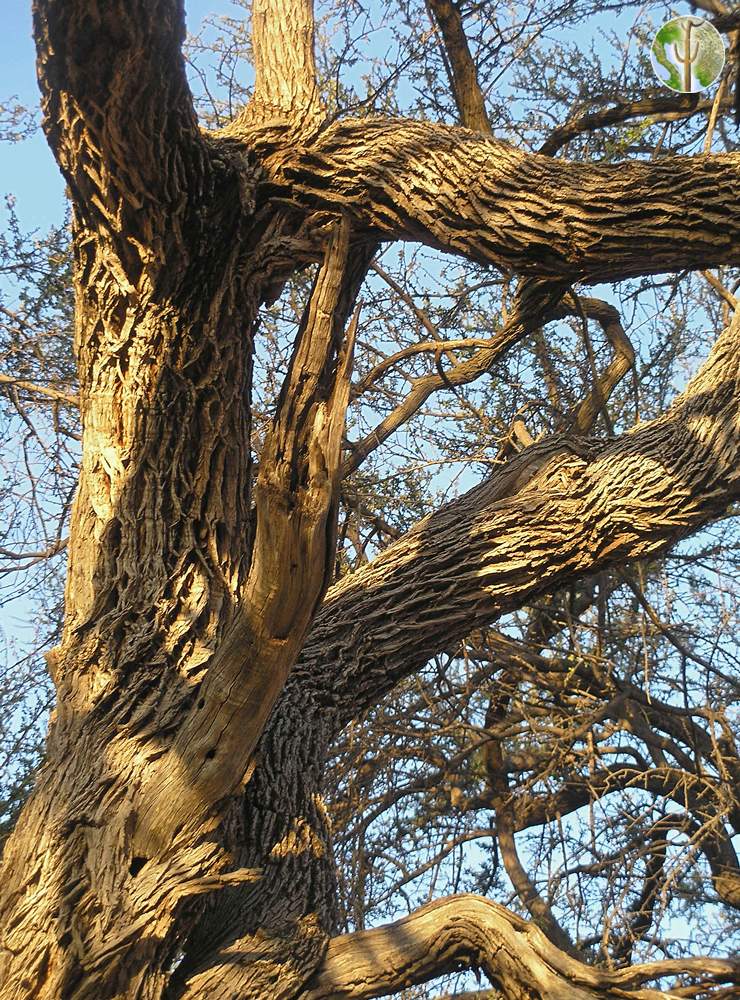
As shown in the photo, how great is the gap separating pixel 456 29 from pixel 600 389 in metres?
1.85

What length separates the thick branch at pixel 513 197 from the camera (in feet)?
9.46

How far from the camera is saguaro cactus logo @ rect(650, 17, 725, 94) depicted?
3.39 metres

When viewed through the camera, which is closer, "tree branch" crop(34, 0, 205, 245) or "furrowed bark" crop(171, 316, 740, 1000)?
"tree branch" crop(34, 0, 205, 245)

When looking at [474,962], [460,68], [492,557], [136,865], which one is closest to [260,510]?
[136,865]

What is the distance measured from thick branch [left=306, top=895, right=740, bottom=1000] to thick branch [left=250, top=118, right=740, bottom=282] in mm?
1898

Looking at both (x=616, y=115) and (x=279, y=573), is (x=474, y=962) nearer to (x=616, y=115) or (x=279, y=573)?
(x=279, y=573)

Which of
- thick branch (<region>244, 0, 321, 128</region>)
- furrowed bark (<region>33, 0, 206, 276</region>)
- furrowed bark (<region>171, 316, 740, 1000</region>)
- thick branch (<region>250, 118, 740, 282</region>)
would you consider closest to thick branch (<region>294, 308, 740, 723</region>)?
furrowed bark (<region>171, 316, 740, 1000</region>)

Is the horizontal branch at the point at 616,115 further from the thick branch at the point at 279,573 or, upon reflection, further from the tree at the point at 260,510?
the thick branch at the point at 279,573

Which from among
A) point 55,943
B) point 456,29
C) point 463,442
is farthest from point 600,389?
point 55,943

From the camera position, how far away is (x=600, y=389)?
5246 mm

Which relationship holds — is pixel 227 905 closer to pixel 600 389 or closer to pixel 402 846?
pixel 402 846

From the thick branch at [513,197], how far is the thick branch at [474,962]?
6.23 ft

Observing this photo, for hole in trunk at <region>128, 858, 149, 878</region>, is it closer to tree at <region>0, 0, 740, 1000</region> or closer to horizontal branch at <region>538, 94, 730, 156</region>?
tree at <region>0, 0, 740, 1000</region>

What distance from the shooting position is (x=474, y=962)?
3189 mm
